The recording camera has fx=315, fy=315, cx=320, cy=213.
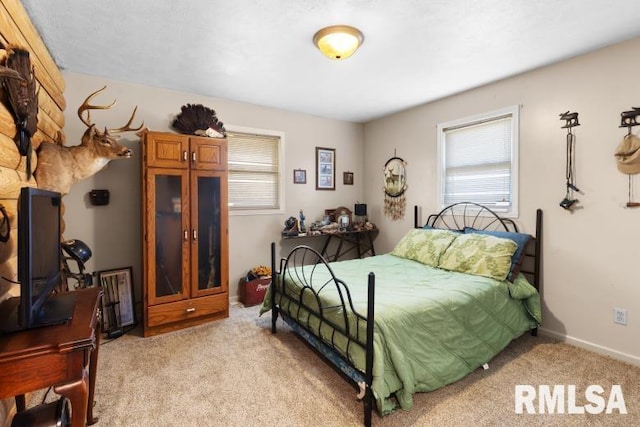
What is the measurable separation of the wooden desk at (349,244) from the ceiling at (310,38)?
206 cm

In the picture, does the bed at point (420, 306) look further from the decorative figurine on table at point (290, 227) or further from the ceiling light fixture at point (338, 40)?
the ceiling light fixture at point (338, 40)

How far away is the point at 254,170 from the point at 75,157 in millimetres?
1931

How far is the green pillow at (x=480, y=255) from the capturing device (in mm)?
2709

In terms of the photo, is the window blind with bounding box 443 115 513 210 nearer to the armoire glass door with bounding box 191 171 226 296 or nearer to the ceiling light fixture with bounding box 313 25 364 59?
the ceiling light fixture with bounding box 313 25 364 59

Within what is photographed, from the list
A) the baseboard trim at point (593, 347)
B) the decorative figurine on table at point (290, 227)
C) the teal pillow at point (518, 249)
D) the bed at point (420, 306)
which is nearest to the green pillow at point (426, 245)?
the bed at point (420, 306)

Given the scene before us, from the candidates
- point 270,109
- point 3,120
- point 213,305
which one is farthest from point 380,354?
point 270,109

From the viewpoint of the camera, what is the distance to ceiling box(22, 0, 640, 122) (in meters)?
2.01

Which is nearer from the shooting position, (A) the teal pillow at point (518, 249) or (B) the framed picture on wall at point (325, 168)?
(A) the teal pillow at point (518, 249)

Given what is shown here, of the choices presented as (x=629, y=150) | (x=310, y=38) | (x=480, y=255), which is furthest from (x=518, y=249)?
(x=310, y=38)

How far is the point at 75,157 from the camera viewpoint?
2.52 meters

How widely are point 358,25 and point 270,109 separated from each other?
2.15m

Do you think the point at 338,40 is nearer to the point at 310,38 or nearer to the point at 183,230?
the point at 310,38

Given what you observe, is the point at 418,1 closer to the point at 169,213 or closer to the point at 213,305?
the point at 169,213

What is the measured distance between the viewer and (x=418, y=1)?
6.37 feet
